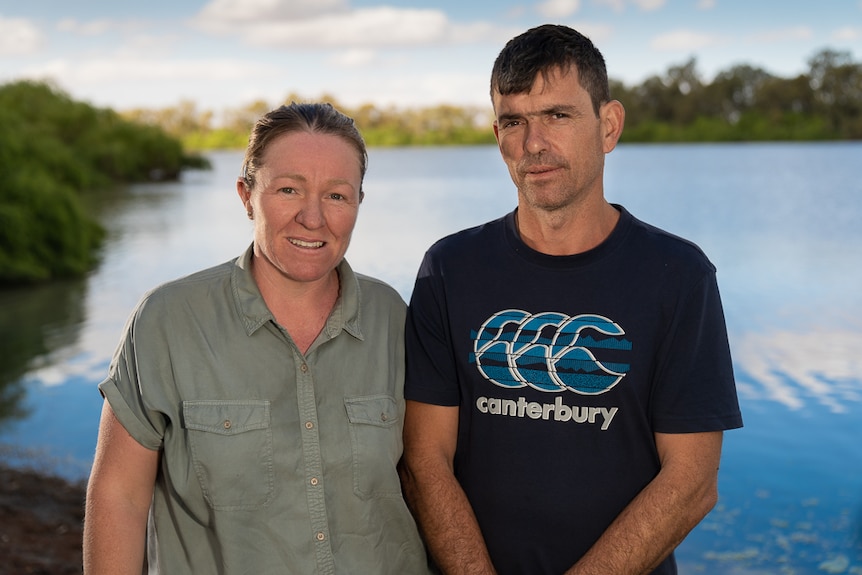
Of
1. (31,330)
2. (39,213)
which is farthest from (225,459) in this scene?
(39,213)

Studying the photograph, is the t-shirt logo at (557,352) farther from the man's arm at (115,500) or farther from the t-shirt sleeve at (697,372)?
the man's arm at (115,500)

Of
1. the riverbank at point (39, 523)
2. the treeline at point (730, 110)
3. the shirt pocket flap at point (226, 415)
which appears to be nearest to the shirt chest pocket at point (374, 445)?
the shirt pocket flap at point (226, 415)

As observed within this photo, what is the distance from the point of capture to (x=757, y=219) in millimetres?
30297

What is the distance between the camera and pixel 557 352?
8.27 ft

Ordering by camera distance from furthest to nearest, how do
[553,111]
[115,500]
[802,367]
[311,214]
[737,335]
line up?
[737,335] → [802,367] → [553,111] → [311,214] → [115,500]

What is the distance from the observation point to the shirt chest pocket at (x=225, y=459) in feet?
7.77

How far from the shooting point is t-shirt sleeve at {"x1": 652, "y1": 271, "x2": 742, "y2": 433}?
2463mm

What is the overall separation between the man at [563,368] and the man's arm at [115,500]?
78cm

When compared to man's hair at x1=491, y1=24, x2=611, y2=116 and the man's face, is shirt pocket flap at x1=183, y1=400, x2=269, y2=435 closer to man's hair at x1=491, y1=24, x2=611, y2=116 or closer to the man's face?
the man's face

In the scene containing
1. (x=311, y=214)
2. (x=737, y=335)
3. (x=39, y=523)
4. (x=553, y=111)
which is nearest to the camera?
(x=311, y=214)

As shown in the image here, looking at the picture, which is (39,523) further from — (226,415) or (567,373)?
(567,373)

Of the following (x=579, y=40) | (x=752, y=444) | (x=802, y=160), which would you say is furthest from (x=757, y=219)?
(x=802, y=160)

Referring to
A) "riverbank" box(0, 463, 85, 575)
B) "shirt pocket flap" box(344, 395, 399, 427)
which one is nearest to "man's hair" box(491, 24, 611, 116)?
"shirt pocket flap" box(344, 395, 399, 427)

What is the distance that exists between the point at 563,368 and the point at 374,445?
22.3 inches
